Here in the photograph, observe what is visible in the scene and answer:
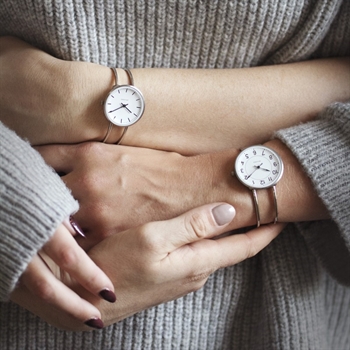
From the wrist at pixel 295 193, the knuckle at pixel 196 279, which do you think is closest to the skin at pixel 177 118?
the wrist at pixel 295 193

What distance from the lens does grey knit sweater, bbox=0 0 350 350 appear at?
996 mm

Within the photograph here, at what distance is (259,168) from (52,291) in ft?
1.52

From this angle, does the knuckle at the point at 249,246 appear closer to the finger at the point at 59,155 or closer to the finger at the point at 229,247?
the finger at the point at 229,247

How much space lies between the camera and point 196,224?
3.05 ft

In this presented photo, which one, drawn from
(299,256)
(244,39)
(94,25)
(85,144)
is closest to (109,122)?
(85,144)

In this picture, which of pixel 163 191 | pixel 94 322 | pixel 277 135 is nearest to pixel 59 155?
pixel 163 191

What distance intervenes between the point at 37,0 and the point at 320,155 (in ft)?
2.15

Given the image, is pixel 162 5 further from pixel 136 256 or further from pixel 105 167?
pixel 136 256

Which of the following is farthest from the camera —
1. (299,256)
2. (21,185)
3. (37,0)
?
(299,256)

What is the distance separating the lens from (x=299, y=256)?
3.63ft

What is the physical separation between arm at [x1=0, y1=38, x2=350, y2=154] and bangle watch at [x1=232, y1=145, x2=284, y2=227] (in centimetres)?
9

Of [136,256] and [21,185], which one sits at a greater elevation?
[21,185]

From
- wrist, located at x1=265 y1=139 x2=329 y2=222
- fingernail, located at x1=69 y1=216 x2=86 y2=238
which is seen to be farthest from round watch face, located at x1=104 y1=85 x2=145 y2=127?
wrist, located at x1=265 y1=139 x2=329 y2=222

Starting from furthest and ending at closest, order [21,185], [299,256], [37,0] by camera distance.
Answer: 1. [299,256]
2. [37,0]
3. [21,185]
